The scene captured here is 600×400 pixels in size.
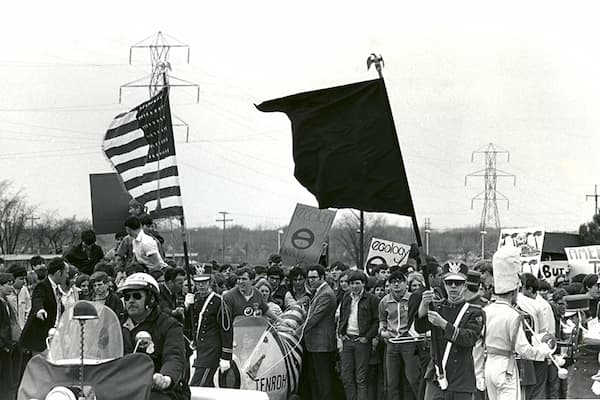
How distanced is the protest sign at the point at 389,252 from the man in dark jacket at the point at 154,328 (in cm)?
1472

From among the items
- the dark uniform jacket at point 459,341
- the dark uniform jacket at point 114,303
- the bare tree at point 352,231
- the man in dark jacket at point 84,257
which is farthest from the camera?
the bare tree at point 352,231

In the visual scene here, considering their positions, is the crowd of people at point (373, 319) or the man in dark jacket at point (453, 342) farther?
the man in dark jacket at point (453, 342)

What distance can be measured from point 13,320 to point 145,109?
3.84m

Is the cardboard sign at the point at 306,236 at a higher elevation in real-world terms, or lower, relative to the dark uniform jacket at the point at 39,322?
higher

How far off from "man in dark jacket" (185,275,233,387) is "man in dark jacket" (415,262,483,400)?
292cm

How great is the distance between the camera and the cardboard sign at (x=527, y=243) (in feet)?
76.3

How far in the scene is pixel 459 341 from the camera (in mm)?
11664

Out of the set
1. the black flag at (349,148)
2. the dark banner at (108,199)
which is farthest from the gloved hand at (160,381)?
the dark banner at (108,199)

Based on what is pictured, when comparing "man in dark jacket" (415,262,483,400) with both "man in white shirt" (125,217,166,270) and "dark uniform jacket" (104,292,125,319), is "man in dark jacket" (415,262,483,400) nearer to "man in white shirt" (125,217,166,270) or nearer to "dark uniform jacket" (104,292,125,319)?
"dark uniform jacket" (104,292,125,319)

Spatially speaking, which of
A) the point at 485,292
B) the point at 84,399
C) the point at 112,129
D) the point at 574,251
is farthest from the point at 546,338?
the point at 574,251

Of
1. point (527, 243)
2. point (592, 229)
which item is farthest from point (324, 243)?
point (592, 229)

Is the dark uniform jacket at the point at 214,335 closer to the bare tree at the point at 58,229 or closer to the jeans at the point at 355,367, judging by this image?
the jeans at the point at 355,367

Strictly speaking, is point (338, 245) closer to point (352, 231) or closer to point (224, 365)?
point (352, 231)

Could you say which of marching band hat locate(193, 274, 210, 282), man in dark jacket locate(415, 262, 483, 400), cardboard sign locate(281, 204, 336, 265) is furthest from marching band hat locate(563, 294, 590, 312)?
cardboard sign locate(281, 204, 336, 265)
